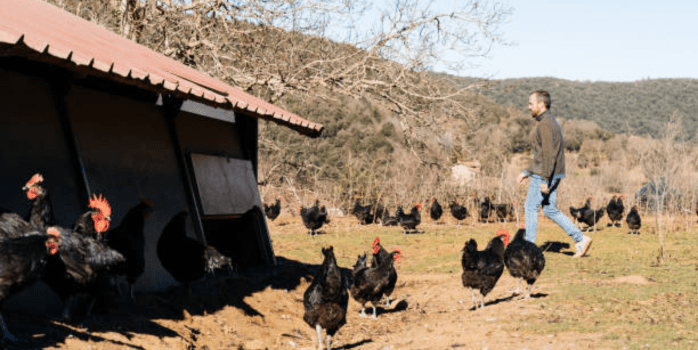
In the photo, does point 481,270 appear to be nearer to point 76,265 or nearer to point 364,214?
point 76,265

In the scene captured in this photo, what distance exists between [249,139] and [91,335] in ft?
21.5

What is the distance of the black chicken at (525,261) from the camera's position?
8391 mm

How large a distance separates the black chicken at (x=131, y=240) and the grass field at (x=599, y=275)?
14.3 ft

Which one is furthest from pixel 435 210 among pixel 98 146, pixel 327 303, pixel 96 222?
pixel 96 222

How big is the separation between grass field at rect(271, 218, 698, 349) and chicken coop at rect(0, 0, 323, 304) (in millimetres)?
4530

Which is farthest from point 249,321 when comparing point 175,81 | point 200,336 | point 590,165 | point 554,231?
point 590,165

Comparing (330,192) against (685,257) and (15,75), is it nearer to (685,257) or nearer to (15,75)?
(685,257)

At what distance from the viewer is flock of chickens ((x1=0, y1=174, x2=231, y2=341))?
4559mm

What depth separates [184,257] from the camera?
734 cm

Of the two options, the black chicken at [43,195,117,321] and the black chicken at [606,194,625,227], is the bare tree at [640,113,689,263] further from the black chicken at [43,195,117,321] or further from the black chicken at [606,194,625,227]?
the black chicken at [43,195,117,321]

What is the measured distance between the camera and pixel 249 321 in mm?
7668

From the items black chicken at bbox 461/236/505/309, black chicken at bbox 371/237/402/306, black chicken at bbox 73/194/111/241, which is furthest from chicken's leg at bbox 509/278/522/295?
black chicken at bbox 73/194/111/241

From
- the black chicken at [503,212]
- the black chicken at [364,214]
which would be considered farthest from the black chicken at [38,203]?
the black chicken at [503,212]

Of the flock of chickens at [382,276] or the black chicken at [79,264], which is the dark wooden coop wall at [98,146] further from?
the flock of chickens at [382,276]
